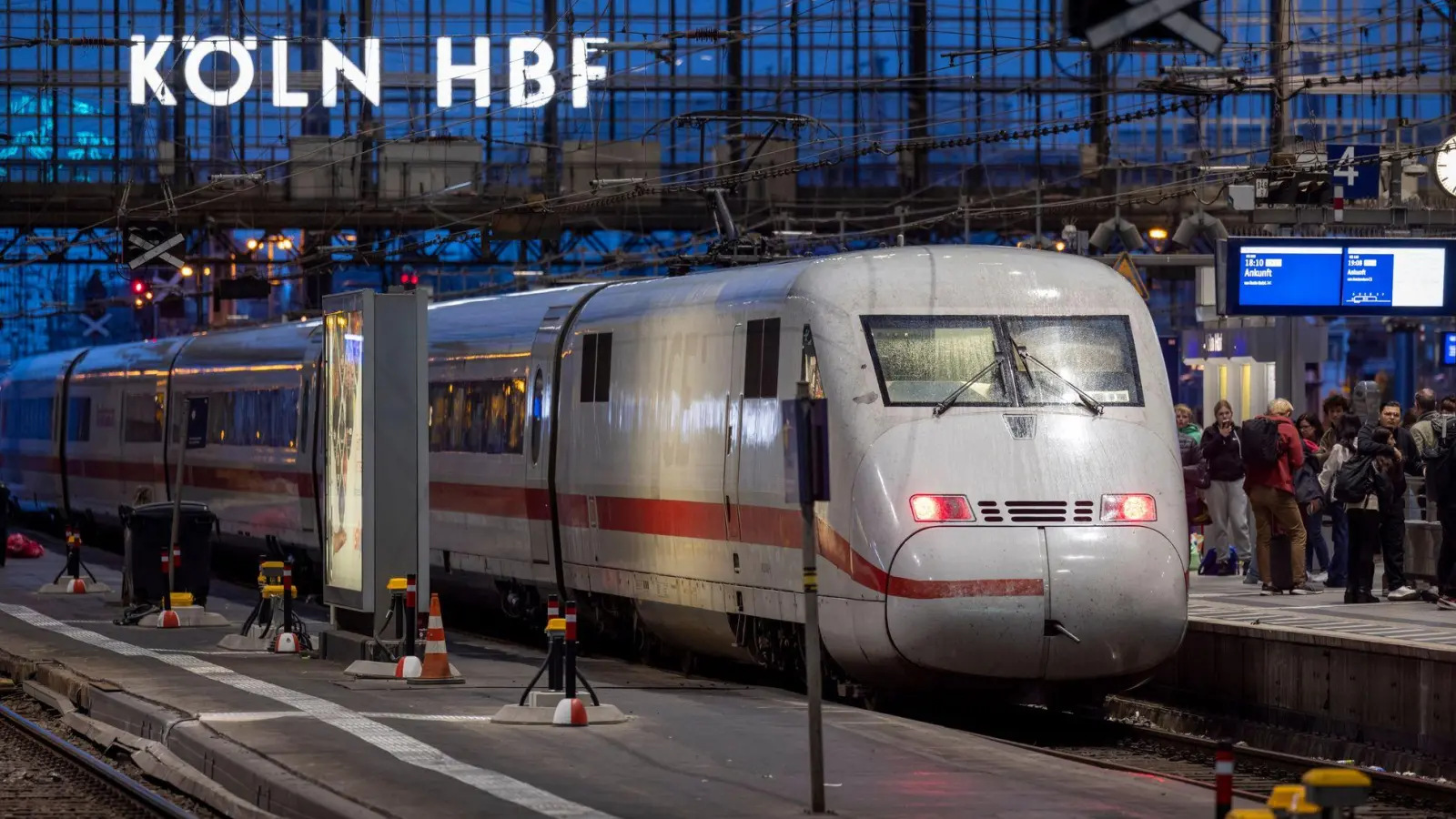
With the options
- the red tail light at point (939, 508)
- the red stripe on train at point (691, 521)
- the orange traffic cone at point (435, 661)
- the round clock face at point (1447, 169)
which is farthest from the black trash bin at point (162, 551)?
the round clock face at point (1447, 169)

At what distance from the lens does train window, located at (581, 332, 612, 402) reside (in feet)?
68.1

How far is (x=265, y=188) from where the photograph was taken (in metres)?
52.4

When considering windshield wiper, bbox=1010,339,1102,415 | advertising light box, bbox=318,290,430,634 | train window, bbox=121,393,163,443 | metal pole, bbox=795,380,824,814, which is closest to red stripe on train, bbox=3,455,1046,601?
windshield wiper, bbox=1010,339,1102,415

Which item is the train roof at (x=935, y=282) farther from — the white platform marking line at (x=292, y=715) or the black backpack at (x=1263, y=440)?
the black backpack at (x=1263, y=440)

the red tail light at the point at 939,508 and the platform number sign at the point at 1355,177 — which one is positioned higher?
the platform number sign at the point at 1355,177

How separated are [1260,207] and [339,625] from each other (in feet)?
44.1

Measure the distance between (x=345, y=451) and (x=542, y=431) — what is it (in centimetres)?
338

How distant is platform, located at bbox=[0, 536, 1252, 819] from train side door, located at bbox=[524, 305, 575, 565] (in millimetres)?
2838

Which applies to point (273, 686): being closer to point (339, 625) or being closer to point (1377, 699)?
point (339, 625)

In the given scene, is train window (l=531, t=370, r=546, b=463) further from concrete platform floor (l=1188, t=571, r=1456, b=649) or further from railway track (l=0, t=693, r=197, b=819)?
railway track (l=0, t=693, r=197, b=819)

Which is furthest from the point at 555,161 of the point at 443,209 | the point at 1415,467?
the point at 1415,467

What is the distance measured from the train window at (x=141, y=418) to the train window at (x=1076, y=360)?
24.2 m

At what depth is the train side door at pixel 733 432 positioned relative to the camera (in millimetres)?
17672

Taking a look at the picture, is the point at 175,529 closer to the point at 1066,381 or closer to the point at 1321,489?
the point at 1066,381
